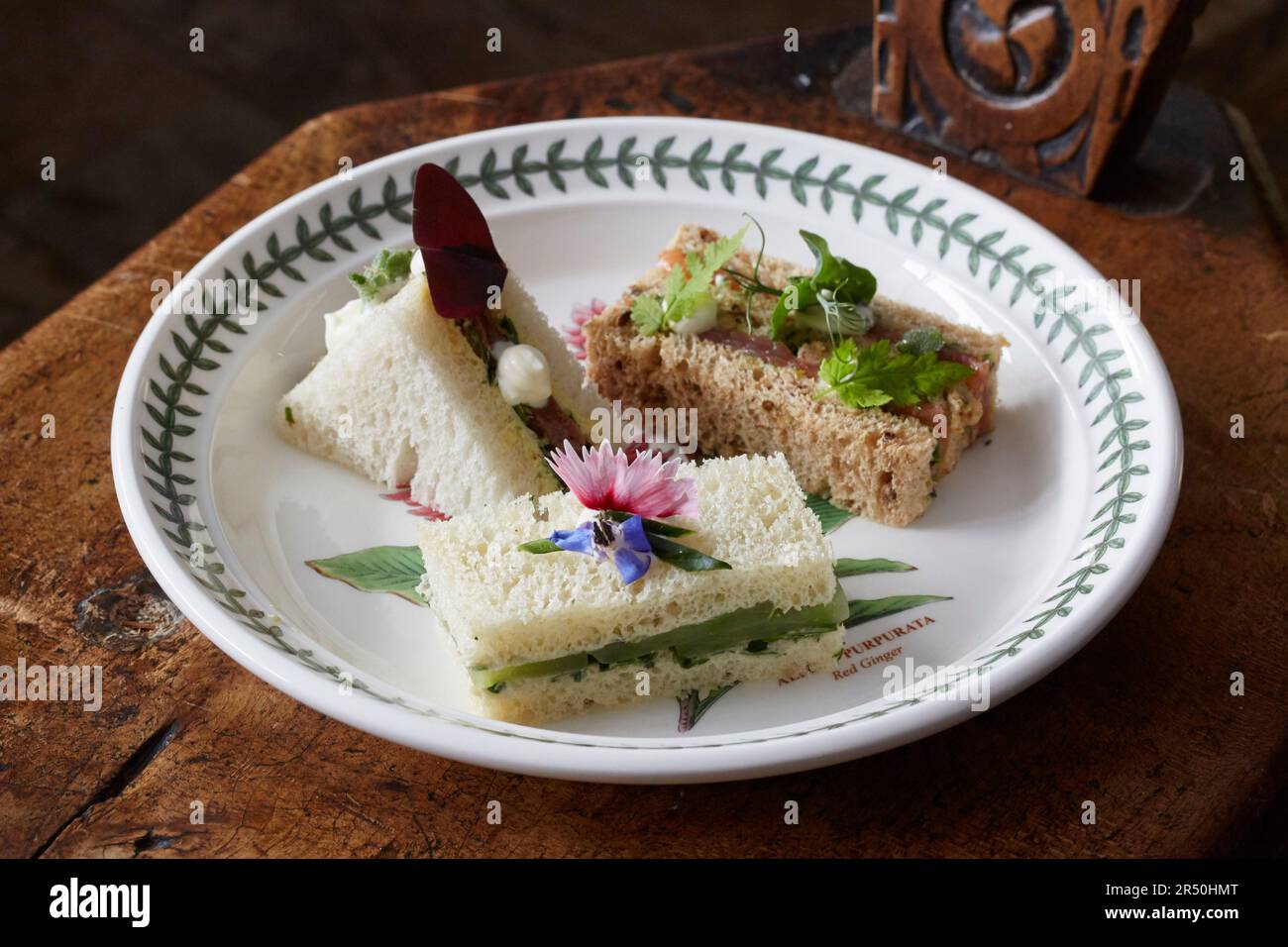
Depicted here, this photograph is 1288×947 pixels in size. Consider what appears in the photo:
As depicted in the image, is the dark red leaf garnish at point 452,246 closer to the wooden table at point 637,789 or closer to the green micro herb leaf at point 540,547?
the green micro herb leaf at point 540,547

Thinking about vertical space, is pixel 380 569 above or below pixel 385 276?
below

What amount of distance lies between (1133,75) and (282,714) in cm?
285

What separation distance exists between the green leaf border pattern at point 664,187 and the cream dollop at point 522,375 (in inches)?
29.3

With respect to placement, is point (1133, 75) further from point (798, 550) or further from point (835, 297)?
point (798, 550)

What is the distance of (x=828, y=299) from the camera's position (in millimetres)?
3035

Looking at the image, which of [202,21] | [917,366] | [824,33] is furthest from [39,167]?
[917,366]

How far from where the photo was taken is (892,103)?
13.3 ft

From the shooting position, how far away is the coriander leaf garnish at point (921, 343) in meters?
3.00
